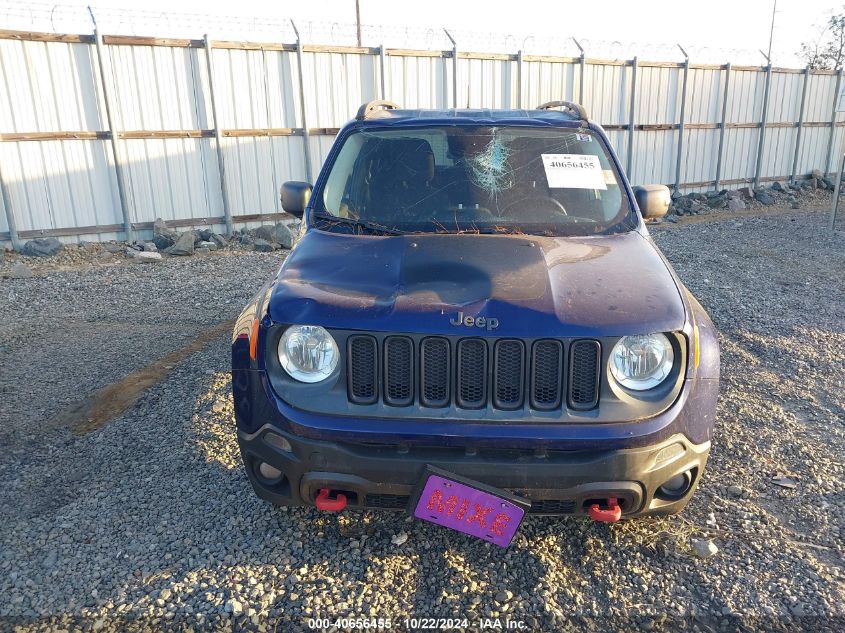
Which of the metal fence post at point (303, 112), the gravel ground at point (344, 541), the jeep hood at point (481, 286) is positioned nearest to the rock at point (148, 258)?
the metal fence post at point (303, 112)

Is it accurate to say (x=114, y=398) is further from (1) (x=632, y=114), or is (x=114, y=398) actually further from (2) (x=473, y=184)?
(1) (x=632, y=114)

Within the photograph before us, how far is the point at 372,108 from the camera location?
4.55m

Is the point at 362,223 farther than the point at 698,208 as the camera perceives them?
No

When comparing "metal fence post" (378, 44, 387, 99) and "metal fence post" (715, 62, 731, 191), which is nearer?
"metal fence post" (378, 44, 387, 99)

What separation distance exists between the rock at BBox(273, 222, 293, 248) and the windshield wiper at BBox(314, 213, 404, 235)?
7651 mm

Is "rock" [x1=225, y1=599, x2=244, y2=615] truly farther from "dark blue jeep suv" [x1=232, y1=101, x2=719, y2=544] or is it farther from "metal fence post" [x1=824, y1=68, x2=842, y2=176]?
"metal fence post" [x1=824, y1=68, x2=842, y2=176]

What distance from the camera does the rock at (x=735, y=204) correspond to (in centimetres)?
1652

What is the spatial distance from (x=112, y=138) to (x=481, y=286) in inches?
390

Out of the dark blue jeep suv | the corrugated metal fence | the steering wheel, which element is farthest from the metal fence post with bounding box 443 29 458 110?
the dark blue jeep suv

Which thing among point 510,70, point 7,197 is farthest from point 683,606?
point 510,70

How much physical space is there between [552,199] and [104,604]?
9.70ft

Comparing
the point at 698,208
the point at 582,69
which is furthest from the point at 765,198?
the point at 582,69

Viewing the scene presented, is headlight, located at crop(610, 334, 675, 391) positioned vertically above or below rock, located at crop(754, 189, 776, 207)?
above

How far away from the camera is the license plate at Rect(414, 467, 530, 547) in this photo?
2516 millimetres
